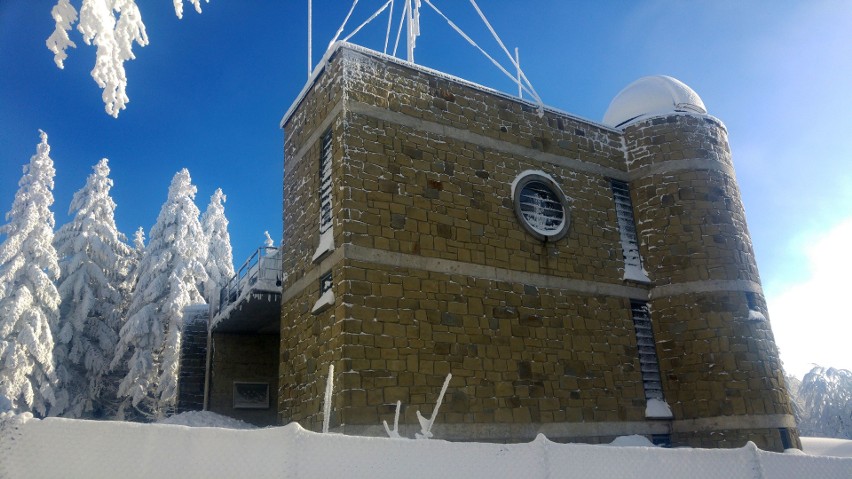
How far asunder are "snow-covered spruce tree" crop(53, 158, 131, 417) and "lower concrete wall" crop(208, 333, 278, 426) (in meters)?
11.7

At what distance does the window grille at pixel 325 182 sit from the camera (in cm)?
1157

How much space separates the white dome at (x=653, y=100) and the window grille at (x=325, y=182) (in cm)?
766

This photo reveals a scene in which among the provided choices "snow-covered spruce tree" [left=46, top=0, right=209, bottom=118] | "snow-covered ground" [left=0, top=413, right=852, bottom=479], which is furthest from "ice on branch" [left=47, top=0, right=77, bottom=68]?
"snow-covered ground" [left=0, top=413, right=852, bottom=479]

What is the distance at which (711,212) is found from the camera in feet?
45.8

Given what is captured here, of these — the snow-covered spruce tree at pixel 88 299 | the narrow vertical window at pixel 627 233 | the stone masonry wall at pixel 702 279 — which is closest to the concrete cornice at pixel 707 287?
the stone masonry wall at pixel 702 279

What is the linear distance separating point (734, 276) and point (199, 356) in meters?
14.0

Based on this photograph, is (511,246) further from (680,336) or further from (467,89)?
(680,336)

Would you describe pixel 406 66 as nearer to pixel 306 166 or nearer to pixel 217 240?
pixel 306 166

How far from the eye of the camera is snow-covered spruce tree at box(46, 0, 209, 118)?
5.93m

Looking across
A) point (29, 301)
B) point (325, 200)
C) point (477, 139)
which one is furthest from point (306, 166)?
point (29, 301)

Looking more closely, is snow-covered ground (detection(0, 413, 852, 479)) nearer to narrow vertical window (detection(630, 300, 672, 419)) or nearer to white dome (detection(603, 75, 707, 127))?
narrow vertical window (detection(630, 300, 672, 419))

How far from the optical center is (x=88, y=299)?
25.8 meters

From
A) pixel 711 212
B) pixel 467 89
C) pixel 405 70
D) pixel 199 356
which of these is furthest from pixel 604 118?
pixel 199 356

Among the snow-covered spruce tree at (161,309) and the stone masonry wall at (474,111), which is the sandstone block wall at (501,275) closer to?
the stone masonry wall at (474,111)
